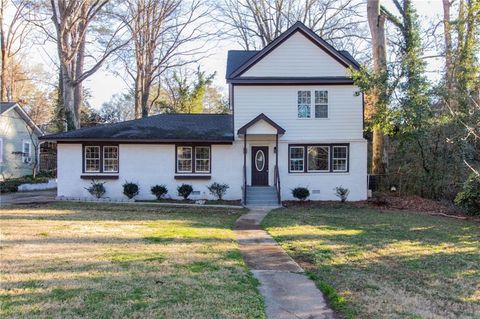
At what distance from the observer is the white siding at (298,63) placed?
19.8 meters

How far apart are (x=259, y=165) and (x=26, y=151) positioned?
18.8 m

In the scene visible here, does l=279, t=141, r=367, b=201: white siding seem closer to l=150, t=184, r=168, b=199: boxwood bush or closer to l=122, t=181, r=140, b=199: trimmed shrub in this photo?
l=150, t=184, r=168, b=199: boxwood bush

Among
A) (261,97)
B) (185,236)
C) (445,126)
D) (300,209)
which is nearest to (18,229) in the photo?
(185,236)

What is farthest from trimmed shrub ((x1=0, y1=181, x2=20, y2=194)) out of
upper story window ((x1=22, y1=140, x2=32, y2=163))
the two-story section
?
the two-story section

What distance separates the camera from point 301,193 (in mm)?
19344

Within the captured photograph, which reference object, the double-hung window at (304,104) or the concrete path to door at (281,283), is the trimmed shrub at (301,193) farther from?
the concrete path to door at (281,283)

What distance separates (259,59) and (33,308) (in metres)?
16.7

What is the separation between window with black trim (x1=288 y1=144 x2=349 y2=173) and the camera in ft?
65.4

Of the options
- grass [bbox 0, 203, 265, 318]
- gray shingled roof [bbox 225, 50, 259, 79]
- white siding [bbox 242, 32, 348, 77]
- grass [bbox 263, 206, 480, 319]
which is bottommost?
grass [bbox 263, 206, 480, 319]

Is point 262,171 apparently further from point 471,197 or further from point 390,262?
point 390,262

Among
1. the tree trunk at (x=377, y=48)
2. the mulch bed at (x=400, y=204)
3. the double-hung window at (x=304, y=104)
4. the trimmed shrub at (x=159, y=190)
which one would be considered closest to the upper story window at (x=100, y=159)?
the trimmed shrub at (x=159, y=190)

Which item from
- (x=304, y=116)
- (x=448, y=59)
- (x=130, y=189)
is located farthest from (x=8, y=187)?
(x=448, y=59)

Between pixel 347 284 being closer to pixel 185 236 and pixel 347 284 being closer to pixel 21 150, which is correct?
pixel 185 236

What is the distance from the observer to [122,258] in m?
7.25
